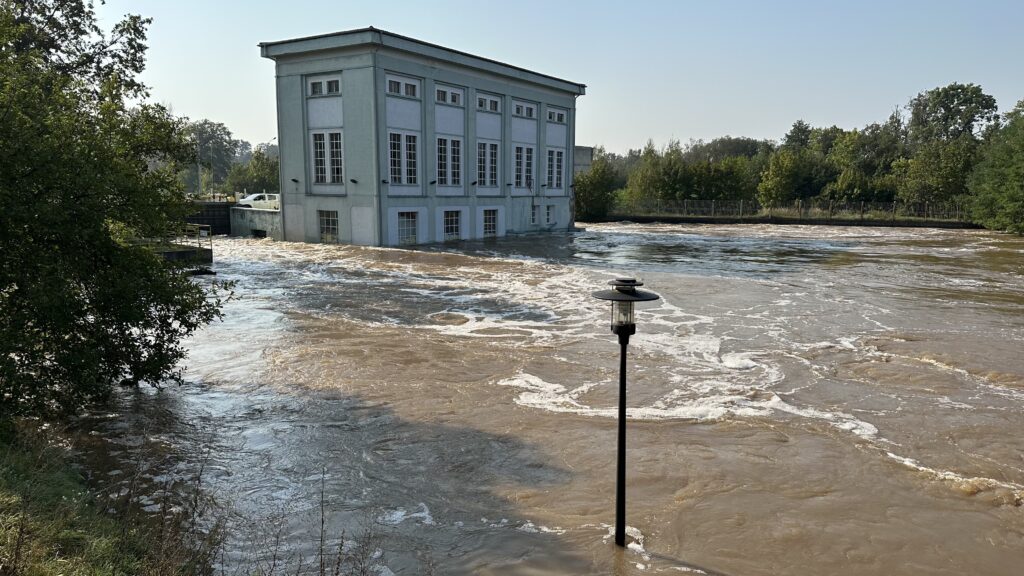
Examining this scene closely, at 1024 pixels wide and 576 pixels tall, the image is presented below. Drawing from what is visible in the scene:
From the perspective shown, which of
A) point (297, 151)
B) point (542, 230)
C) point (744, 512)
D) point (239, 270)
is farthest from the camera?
point (542, 230)

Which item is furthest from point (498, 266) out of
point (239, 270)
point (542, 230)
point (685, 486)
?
point (685, 486)

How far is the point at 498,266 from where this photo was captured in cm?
3052

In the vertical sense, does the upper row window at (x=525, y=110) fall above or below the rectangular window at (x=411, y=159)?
above

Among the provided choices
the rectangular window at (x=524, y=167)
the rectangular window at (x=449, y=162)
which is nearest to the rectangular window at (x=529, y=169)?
the rectangular window at (x=524, y=167)

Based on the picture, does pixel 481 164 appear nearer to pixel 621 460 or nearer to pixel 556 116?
pixel 556 116

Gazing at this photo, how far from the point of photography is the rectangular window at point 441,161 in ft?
129

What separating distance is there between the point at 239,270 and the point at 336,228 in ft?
31.2

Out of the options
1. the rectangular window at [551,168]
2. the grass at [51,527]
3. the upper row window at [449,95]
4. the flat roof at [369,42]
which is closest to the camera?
the grass at [51,527]

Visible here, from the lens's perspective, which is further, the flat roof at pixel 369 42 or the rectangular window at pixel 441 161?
the rectangular window at pixel 441 161

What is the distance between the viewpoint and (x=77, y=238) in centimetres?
878

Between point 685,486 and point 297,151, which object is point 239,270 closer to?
point 297,151

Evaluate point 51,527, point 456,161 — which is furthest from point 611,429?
point 456,161

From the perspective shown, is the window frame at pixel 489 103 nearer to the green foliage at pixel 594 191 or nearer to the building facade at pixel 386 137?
the building facade at pixel 386 137

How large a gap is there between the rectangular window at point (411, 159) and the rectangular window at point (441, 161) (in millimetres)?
2135
